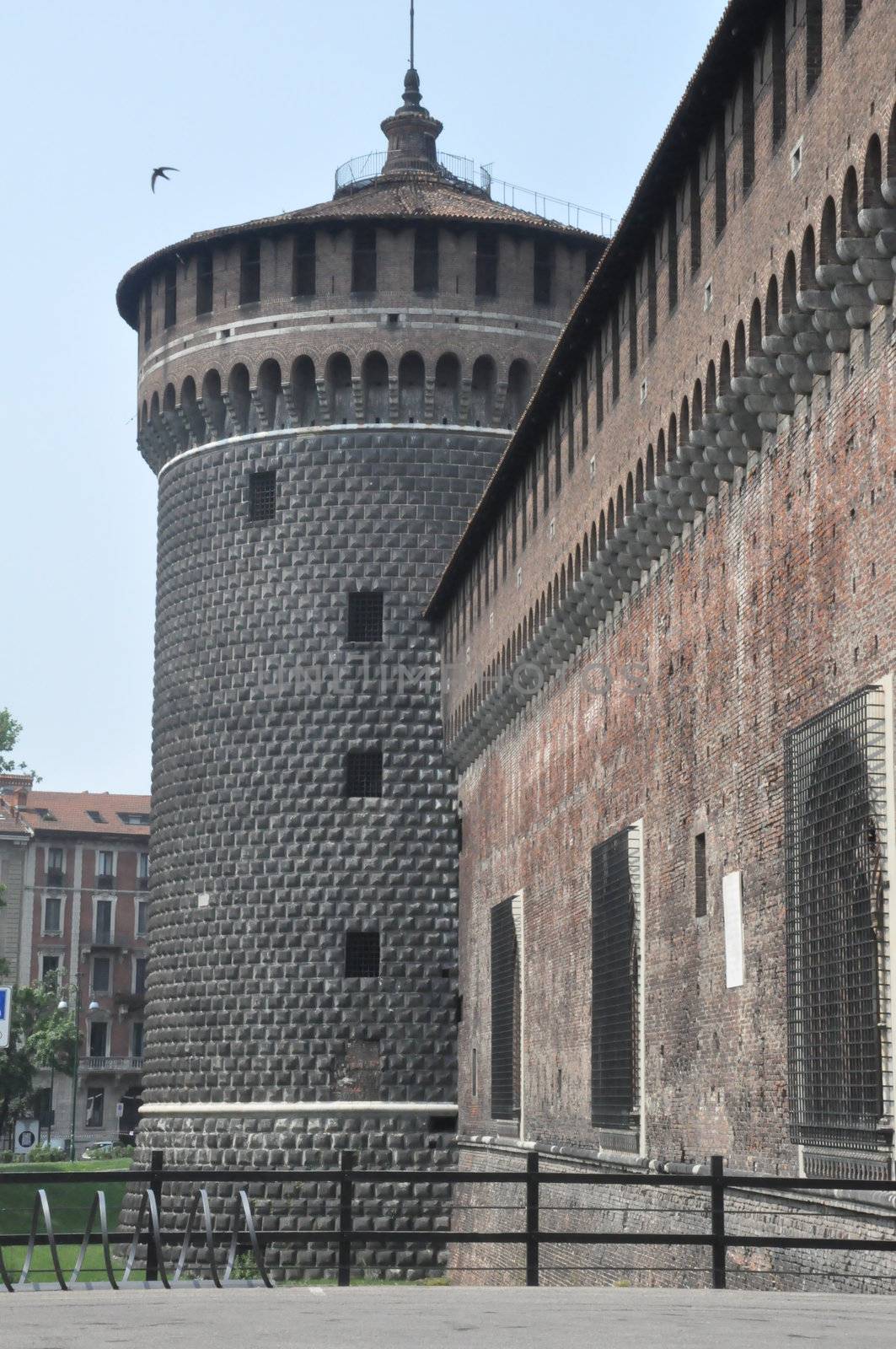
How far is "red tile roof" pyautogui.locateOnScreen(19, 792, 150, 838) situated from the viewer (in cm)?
8750

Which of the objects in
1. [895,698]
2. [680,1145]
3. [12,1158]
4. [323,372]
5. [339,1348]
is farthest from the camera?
[12,1158]

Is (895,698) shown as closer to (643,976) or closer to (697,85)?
(697,85)

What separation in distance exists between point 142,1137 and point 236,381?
1232 centimetres

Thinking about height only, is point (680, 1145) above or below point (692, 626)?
below

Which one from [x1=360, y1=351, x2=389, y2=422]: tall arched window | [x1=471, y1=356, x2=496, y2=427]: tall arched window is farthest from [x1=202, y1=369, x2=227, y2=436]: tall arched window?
[x1=471, y1=356, x2=496, y2=427]: tall arched window

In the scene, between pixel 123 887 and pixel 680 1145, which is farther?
pixel 123 887

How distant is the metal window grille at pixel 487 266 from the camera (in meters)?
34.7

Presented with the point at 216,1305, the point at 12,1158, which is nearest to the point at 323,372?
the point at 216,1305

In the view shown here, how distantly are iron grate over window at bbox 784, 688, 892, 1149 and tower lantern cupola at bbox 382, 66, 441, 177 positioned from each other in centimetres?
2475

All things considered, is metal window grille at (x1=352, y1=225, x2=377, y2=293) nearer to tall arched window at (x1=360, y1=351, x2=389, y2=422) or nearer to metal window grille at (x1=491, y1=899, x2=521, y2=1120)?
tall arched window at (x1=360, y1=351, x2=389, y2=422)

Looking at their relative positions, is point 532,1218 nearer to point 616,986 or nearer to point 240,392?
point 616,986

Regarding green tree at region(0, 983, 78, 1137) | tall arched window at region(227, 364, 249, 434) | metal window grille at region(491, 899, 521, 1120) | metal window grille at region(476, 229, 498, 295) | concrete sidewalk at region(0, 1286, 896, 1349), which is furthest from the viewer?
green tree at region(0, 983, 78, 1137)

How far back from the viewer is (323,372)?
113ft

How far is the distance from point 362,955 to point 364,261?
1108 cm
